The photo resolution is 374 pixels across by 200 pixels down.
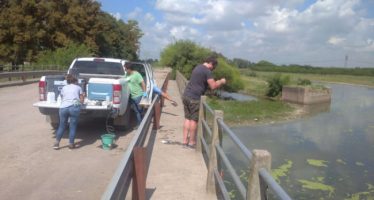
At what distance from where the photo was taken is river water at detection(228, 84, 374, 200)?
17.1 m

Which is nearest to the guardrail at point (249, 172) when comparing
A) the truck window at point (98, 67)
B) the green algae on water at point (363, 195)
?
the truck window at point (98, 67)

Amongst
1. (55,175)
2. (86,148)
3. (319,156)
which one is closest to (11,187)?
(55,175)

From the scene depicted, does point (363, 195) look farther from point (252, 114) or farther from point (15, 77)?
point (15, 77)

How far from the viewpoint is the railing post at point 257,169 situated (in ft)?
12.0

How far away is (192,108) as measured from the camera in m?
8.93

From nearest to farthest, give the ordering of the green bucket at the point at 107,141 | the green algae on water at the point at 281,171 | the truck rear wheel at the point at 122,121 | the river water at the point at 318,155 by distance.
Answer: the green bucket at the point at 107,141 → the truck rear wheel at the point at 122,121 → the river water at the point at 318,155 → the green algae on water at the point at 281,171

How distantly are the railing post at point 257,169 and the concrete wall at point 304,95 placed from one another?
59.5 meters

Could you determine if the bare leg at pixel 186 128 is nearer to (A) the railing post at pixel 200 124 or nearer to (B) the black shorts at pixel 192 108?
(B) the black shorts at pixel 192 108

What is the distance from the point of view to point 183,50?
65.5 meters

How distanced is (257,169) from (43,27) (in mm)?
52792

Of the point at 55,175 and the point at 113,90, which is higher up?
the point at 113,90

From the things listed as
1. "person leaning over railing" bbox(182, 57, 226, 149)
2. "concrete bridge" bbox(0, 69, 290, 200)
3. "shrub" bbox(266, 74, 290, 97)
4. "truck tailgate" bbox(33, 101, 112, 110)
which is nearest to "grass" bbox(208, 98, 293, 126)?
"concrete bridge" bbox(0, 69, 290, 200)

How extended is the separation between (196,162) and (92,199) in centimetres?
251

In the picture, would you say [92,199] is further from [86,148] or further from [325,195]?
[325,195]
